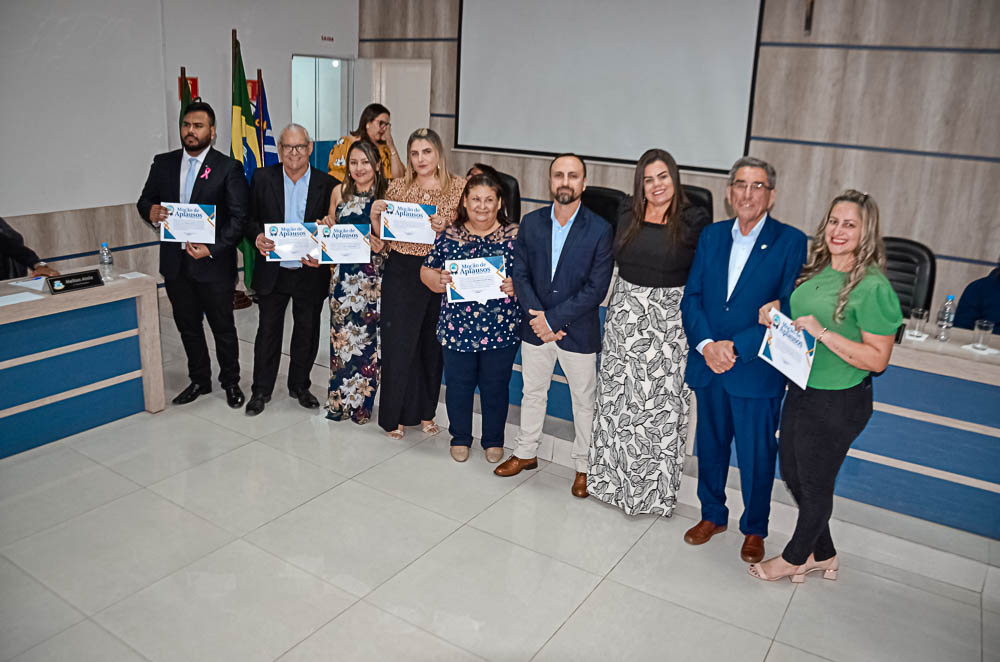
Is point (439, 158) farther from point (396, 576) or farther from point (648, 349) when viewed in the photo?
point (396, 576)

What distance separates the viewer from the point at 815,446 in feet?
9.04

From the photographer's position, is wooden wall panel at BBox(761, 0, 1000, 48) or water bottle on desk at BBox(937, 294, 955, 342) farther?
wooden wall panel at BBox(761, 0, 1000, 48)

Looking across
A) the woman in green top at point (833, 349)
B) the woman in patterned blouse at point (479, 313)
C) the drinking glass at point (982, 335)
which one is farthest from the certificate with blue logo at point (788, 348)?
the woman in patterned blouse at point (479, 313)

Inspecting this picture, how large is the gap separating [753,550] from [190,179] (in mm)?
3608

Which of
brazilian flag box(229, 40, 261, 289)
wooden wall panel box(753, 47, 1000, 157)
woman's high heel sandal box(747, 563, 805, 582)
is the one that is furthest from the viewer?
brazilian flag box(229, 40, 261, 289)

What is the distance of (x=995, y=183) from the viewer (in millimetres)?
5254

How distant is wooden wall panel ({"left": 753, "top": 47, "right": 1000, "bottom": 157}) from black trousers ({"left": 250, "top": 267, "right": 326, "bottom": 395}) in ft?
13.3

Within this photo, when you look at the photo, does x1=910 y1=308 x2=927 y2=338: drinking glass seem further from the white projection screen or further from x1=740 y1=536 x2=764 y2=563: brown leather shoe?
the white projection screen

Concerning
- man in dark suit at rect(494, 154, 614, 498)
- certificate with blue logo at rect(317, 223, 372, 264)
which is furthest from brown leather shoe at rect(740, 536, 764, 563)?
certificate with blue logo at rect(317, 223, 372, 264)

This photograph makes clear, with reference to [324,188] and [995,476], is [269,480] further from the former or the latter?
[995,476]

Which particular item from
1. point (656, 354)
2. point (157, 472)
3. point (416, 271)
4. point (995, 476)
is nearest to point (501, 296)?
point (416, 271)

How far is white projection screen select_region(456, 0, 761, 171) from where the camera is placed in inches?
243

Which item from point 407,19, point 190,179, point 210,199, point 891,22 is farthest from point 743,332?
point 407,19

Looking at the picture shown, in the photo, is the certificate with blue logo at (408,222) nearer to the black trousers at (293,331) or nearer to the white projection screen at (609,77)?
the black trousers at (293,331)
